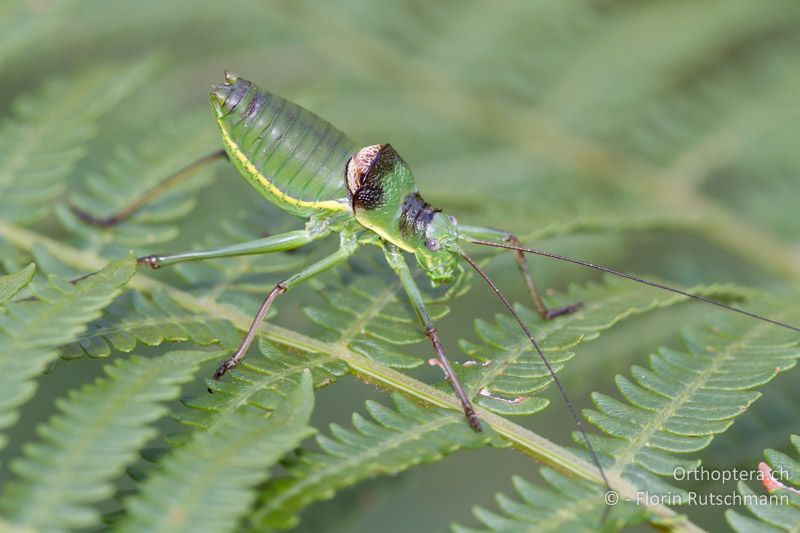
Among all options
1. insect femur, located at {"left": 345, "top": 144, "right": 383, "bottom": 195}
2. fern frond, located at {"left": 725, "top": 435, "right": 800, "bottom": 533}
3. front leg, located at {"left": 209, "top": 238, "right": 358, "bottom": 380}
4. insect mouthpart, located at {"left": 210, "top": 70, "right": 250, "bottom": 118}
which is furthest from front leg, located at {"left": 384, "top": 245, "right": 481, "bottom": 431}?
insect mouthpart, located at {"left": 210, "top": 70, "right": 250, "bottom": 118}

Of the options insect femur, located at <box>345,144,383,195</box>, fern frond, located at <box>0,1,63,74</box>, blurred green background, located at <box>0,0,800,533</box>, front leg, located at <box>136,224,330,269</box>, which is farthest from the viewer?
blurred green background, located at <box>0,0,800,533</box>

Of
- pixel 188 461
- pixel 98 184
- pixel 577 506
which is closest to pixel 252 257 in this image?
pixel 98 184

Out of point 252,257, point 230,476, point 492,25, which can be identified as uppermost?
point 492,25

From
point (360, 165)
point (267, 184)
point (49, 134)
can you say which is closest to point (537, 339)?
point (360, 165)

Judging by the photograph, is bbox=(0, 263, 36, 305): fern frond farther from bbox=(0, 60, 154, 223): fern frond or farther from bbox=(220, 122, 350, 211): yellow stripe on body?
bbox=(220, 122, 350, 211): yellow stripe on body

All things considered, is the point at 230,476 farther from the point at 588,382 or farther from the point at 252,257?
the point at 588,382

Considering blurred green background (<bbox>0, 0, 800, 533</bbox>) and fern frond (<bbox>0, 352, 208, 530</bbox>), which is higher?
blurred green background (<bbox>0, 0, 800, 533</bbox>)

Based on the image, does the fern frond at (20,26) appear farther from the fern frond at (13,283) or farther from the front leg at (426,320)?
the front leg at (426,320)
